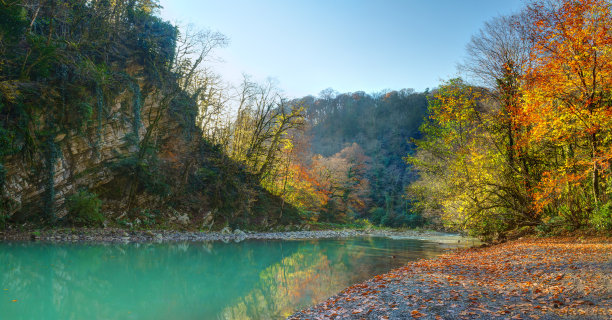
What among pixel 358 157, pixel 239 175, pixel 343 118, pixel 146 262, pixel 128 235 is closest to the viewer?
pixel 146 262

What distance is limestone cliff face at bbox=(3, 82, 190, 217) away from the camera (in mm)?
13414

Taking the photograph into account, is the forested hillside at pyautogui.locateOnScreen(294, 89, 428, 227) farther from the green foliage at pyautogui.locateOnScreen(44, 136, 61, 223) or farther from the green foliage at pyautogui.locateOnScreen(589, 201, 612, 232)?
the green foliage at pyautogui.locateOnScreen(44, 136, 61, 223)

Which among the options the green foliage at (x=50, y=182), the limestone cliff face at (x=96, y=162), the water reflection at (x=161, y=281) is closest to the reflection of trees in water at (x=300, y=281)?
the water reflection at (x=161, y=281)

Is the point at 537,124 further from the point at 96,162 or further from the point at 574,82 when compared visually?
the point at 96,162

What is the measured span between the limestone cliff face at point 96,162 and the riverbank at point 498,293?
45.1 ft

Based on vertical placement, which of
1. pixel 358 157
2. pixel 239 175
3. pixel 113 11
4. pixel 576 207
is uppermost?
pixel 113 11

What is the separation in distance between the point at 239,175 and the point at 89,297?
731 inches

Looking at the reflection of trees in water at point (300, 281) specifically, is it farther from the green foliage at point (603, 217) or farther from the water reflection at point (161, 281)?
the green foliage at point (603, 217)

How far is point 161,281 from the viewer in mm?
8336

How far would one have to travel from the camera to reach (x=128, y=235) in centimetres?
1523

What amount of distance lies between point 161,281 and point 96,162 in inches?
431

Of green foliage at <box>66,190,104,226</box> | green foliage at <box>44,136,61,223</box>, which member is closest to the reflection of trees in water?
green foliage at <box>66,190,104,226</box>

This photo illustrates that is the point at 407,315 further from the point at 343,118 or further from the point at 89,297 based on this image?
the point at 343,118

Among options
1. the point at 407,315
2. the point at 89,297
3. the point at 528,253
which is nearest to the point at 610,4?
the point at 528,253
